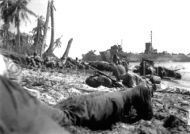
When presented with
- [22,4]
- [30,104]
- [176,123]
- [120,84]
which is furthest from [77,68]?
[22,4]

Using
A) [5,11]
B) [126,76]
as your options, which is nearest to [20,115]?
[126,76]

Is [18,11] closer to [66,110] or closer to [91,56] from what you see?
[91,56]

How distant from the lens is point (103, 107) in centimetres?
362

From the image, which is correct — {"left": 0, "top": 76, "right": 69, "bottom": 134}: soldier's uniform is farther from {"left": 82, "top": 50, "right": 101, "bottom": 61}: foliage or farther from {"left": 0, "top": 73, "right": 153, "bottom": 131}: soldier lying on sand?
{"left": 82, "top": 50, "right": 101, "bottom": 61}: foliage

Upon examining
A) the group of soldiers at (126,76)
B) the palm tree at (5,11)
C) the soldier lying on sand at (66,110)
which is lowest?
the group of soldiers at (126,76)

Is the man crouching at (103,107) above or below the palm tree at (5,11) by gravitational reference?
below

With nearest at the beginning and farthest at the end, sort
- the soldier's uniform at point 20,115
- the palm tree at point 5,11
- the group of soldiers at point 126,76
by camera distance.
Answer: the soldier's uniform at point 20,115 < the group of soldiers at point 126,76 < the palm tree at point 5,11

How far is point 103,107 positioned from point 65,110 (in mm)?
564

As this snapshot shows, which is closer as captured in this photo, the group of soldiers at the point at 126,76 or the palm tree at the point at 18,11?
the group of soldiers at the point at 126,76

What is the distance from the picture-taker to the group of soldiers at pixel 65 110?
1077 mm

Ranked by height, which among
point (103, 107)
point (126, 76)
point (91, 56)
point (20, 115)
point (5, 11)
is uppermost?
point (5, 11)

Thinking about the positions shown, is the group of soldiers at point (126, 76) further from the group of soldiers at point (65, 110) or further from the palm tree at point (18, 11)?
the palm tree at point (18, 11)

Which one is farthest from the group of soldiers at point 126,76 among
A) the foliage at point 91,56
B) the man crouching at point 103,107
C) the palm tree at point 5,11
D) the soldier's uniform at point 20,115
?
the palm tree at point 5,11

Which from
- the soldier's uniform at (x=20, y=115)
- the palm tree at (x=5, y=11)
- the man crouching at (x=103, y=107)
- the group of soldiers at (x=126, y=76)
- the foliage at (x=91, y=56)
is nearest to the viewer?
the soldier's uniform at (x=20, y=115)
